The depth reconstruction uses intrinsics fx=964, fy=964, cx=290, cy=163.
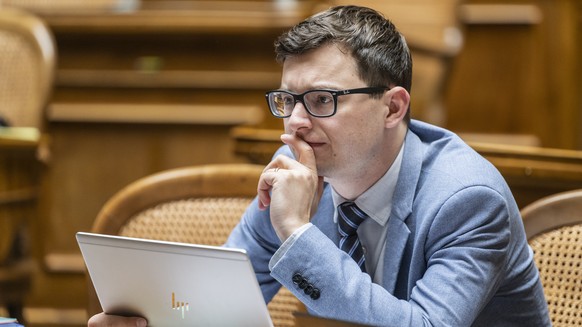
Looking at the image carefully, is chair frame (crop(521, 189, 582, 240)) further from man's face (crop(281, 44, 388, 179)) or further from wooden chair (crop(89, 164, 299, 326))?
wooden chair (crop(89, 164, 299, 326))

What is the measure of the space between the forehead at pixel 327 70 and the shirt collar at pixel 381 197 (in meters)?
0.20

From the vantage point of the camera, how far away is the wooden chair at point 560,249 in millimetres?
1815

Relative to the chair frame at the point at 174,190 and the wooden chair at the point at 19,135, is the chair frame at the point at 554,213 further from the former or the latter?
the wooden chair at the point at 19,135

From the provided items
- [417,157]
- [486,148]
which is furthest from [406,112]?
[486,148]

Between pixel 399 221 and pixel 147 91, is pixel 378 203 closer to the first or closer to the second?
pixel 399 221

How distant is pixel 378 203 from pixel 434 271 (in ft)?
0.74

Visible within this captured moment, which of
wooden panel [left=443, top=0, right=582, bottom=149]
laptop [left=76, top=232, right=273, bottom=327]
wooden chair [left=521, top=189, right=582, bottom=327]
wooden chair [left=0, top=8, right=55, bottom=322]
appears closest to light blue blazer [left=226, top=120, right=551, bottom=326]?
wooden chair [left=521, top=189, right=582, bottom=327]

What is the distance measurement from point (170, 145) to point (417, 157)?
2.36 meters

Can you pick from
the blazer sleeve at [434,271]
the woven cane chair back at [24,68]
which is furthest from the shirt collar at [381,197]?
the woven cane chair back at [24,68]

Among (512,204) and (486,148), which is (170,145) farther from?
(512,204)

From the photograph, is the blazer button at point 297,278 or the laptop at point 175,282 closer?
the laptop at point 175,282

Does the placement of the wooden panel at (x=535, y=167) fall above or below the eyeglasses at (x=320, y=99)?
below

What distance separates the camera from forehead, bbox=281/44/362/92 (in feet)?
5.50

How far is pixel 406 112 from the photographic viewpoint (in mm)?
1780
